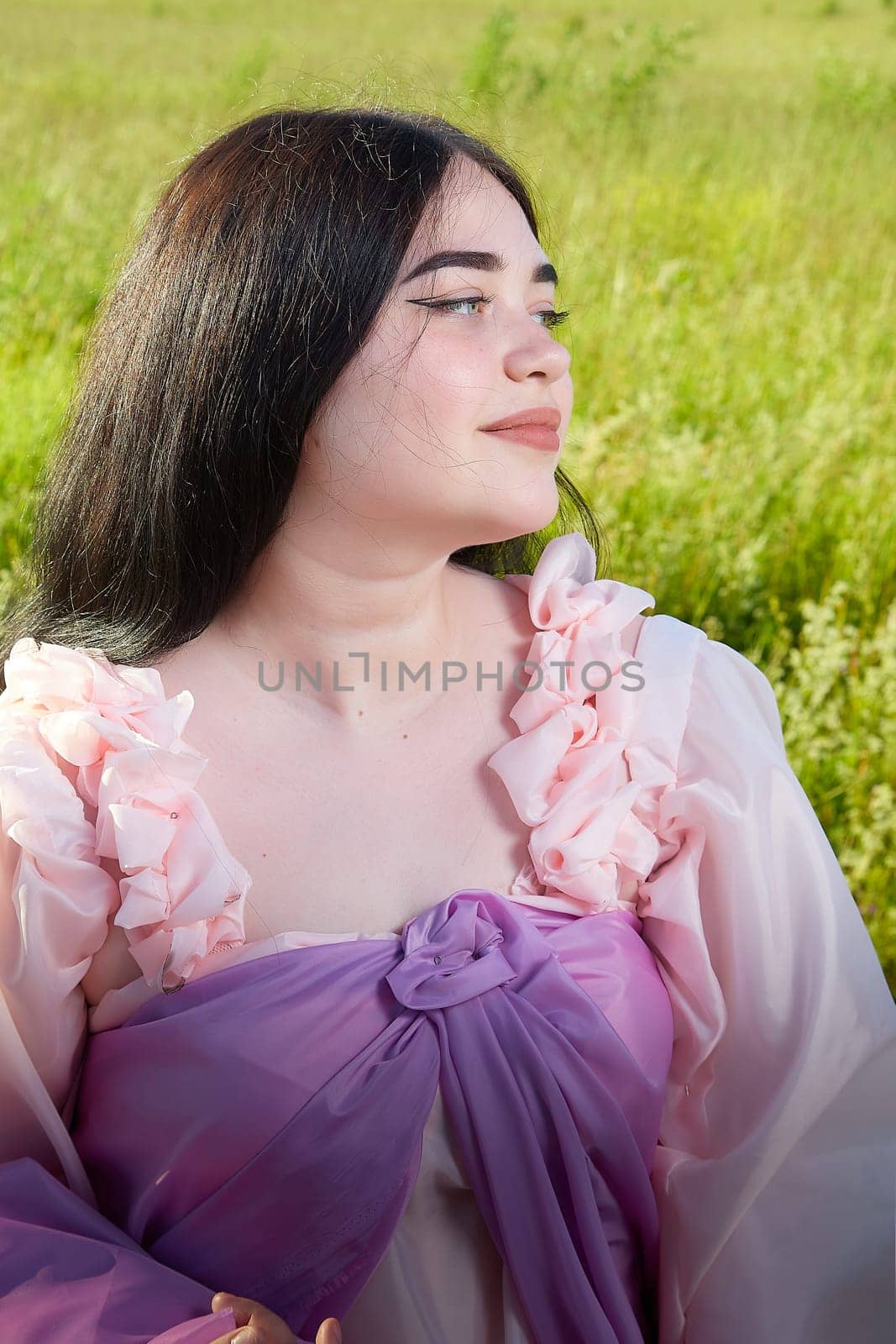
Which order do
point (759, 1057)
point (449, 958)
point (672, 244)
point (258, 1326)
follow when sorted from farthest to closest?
point (672, 244) → point (759, 1057) → point (449, 958) → point (258, 1326)

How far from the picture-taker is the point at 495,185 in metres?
1.39

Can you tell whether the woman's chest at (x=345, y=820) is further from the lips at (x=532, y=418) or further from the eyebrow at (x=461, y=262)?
the eyebrow at (x=461, y=262)

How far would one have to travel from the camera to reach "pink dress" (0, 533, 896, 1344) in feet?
4.01

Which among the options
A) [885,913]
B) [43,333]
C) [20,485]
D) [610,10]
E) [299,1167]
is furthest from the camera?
[610,10]

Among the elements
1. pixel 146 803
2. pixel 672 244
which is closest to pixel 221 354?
pixel 146 803

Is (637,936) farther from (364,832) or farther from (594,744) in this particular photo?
(364,832)

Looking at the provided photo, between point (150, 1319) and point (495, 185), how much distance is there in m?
1.16

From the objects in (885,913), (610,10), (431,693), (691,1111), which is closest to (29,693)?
(431,693)

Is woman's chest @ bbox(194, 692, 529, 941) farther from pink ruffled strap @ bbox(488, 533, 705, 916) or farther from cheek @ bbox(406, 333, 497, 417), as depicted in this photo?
cheek @ bbox(406, 333, 497, 417)

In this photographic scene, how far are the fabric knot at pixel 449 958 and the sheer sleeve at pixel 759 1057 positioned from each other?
8.6 inches

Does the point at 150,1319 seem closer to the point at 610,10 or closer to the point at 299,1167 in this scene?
the point at 299,1167

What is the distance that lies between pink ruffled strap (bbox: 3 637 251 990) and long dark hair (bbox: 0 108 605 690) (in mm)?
105

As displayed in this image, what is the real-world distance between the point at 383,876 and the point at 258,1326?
0.43 metres

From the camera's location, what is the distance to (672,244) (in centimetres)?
420
